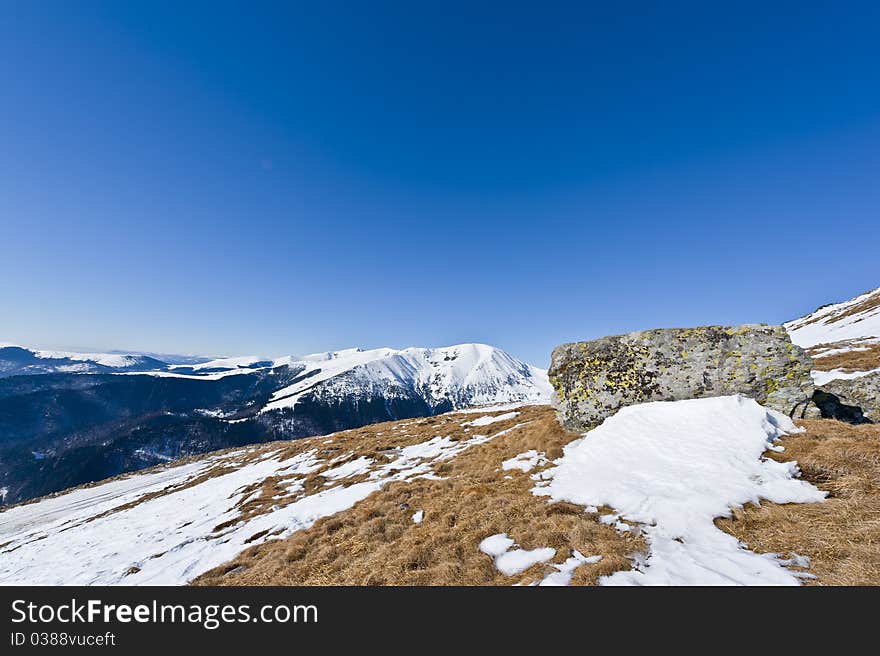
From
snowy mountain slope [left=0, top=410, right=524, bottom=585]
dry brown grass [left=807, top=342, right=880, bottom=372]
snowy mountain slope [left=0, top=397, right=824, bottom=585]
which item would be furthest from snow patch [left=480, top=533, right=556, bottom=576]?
dry brown grass [left=807, top=342, right=880, bottom=372]

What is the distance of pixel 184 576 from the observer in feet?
38.5

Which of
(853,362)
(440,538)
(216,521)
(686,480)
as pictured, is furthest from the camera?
(853,362)

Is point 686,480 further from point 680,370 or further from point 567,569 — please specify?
point 680,370

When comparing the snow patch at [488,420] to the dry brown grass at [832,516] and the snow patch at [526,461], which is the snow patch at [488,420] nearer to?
the snow patch at [526,461]

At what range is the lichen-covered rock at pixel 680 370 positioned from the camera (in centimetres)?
1237

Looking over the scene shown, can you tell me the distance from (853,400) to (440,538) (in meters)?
17.7

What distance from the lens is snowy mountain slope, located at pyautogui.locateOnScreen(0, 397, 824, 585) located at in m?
6.76

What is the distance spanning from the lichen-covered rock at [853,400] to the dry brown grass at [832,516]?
402cm

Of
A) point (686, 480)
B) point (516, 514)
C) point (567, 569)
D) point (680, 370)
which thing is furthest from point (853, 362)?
point (567, 569)

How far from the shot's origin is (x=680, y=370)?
13.5m

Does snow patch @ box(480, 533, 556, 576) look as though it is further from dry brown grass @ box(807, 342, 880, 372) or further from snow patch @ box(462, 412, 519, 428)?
dry brown grass @ box(807, 342, 880, 372)

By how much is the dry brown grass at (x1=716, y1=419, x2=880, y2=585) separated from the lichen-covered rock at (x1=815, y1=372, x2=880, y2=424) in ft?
13.2
